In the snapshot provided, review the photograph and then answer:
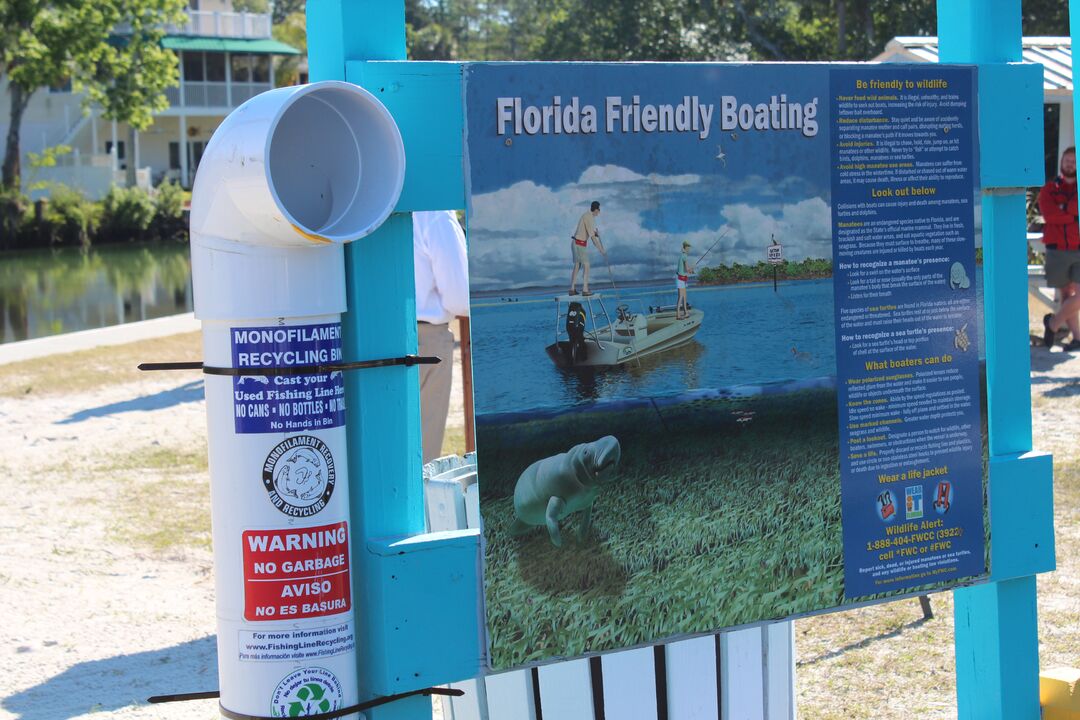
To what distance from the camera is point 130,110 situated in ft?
148

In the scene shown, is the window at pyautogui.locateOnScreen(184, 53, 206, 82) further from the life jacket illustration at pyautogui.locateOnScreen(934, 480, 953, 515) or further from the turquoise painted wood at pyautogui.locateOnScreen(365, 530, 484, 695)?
the turquoise painted wood at pyautogui.locateOnScreen(365, 530, 484, 695)

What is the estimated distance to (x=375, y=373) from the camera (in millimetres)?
2832

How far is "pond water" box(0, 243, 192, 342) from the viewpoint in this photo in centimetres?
2144

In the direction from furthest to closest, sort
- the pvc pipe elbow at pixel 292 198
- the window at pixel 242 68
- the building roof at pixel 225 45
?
the window at pixel 242 68 → the building roof at pixel 225 45 → the pvc pipe elbow at pixel 292 198

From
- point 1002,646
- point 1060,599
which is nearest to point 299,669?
point 1002,646

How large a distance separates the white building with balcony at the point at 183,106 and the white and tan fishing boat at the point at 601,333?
168 feet

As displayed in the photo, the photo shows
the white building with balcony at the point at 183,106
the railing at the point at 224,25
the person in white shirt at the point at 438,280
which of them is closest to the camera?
the person in white shirt at the point at 438,280

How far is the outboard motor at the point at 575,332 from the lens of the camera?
2.89m

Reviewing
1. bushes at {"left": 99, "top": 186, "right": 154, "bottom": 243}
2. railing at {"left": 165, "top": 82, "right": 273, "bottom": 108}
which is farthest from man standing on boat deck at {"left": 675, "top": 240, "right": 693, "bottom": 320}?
railing at {"left": 165, "top": 82, "right": 273, "bottom": 108}

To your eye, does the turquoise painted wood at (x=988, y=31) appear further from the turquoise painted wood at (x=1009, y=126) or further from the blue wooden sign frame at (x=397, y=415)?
the blue wooden sign frame at (x=397, y=415)

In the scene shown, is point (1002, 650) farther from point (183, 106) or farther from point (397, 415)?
point (183, 106)

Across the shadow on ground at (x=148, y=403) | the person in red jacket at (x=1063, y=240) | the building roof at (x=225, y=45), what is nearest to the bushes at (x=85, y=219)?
the building roof at (x=225, y=45)

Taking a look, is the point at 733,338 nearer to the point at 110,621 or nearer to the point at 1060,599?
the point at 1060,599

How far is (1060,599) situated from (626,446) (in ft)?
10.2
